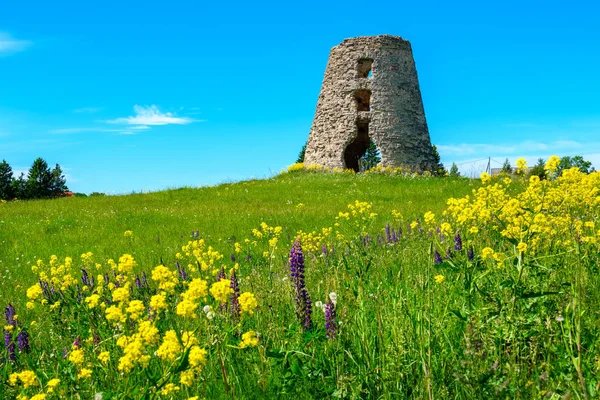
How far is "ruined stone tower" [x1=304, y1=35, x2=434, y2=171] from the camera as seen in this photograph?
26.2 meters

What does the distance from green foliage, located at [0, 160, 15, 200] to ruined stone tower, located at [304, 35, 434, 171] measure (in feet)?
93.8

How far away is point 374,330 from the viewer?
3.47 meters

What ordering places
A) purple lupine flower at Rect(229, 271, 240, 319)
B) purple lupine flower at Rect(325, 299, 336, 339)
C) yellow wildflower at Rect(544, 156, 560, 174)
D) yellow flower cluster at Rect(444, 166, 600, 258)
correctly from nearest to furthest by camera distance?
purple lupine flower at Rect(325, 299, 336, 339) → purple lupine flower at Rect(229, 271, 240, 319) → yellow flower cluster at Rect(444, 166, 600, 258) → yellow wildflower at Rect(544, 156, 560, 174)

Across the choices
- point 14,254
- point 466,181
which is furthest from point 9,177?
point 466,181

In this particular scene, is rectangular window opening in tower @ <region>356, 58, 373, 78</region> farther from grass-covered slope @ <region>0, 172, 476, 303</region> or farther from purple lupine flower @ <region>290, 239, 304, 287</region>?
purple lupine flower @ <region>290, 239, 304, 287</region>

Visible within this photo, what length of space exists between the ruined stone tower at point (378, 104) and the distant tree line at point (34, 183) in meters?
27.3

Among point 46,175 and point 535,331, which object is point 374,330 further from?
point 46,175

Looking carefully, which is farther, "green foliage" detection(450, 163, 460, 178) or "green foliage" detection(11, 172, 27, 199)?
"green foliage" detection(11, 172, 27, 199)

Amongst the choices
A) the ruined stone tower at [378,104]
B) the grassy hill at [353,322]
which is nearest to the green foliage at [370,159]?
the ruined stone tower at [378,104]

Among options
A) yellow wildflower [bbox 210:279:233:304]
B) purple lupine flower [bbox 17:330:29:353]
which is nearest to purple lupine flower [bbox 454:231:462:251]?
yellow wildflower [bbox 210:279:233:304]

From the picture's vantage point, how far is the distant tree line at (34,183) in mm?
40719

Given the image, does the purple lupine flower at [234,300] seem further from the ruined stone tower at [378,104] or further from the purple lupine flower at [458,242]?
the ruined stone tower at [378,104]

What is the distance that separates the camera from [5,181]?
134 feet

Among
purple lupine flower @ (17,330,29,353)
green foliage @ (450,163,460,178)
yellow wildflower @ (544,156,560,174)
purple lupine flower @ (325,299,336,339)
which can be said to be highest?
green foliage @ (450,163,460,178)
